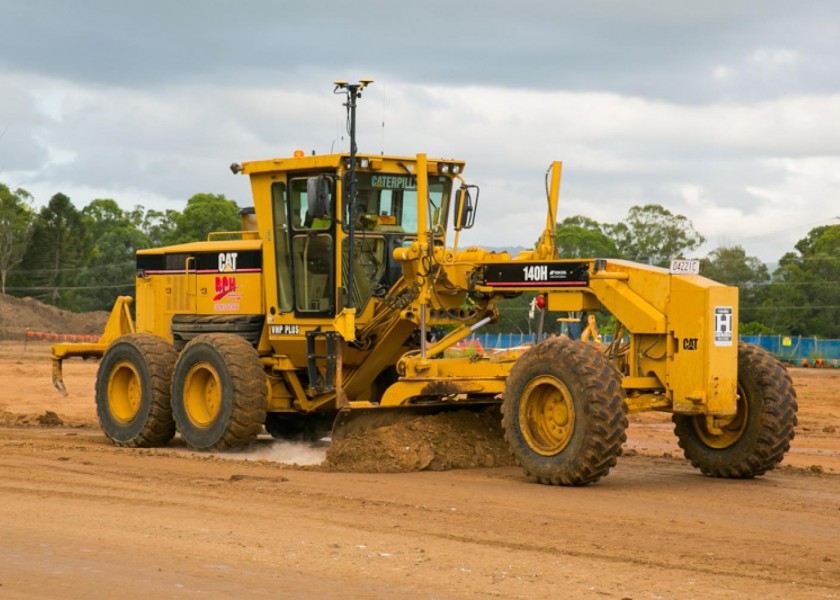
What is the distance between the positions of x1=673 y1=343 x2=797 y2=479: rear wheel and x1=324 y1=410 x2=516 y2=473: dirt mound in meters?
2.12

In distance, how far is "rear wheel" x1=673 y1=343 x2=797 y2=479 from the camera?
1255cm

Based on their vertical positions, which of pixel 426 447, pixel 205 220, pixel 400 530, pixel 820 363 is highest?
pixel 205 220

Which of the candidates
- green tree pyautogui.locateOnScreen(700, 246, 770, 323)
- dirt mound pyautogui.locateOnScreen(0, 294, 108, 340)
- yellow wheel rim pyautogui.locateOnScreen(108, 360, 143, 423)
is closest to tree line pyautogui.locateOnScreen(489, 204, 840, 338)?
green tree pyautogui.locateOnScreen(700, 246, 770, 323)

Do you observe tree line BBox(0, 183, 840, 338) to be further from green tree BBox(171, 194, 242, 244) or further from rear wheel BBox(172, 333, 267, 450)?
rear wheel BBox(172, 333, 267, 450)

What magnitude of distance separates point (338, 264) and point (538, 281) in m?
2.68

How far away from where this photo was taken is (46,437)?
17.0 metres

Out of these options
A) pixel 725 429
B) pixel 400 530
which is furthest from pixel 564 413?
pixel 400 530

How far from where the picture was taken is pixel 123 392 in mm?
16812

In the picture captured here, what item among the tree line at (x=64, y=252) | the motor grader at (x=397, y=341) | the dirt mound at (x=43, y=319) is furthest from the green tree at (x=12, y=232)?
the motor grader at (x=397, y=341)

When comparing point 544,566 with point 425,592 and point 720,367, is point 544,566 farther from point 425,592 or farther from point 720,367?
point 720,367

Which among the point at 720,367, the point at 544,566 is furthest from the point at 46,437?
the point at 544,566

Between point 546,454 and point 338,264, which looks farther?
point 338,264

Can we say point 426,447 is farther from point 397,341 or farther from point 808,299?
point 808,299

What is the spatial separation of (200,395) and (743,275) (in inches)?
2139
